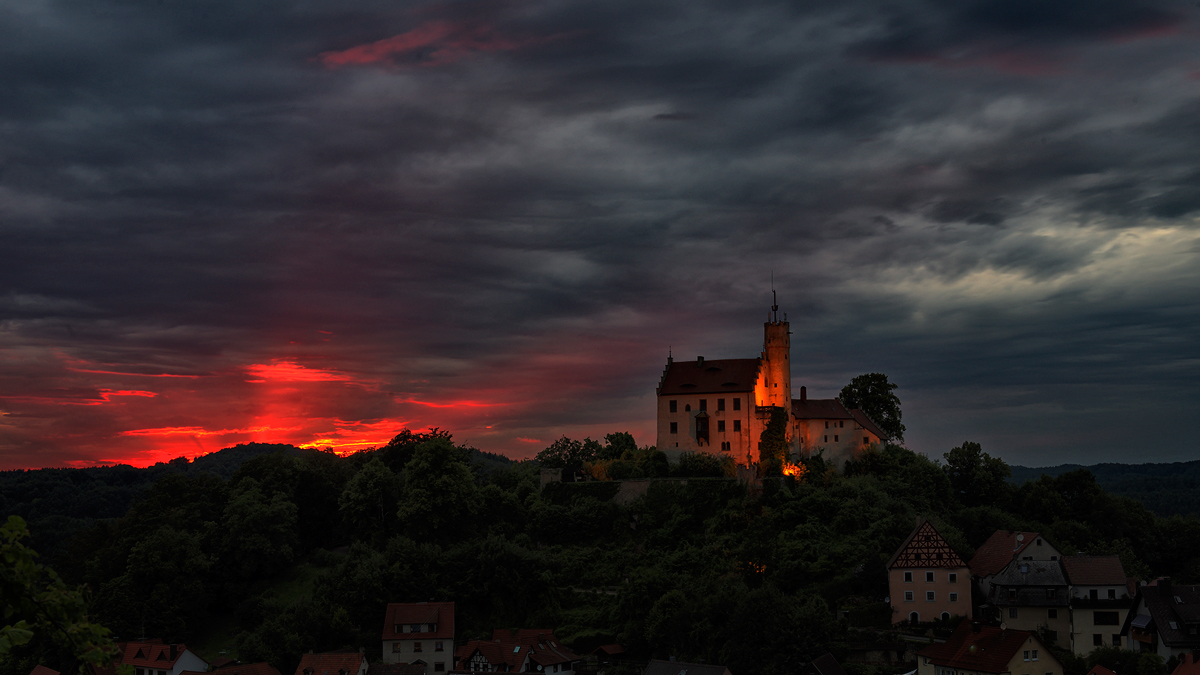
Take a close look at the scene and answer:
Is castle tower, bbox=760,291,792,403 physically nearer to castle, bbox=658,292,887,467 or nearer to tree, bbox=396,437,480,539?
castle, bbox=658,292,887,467

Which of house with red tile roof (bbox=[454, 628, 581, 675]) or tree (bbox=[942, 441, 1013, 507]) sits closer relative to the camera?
house with red tile roof (bbox=[454, 628, 581, 675])

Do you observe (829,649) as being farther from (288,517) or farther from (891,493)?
(288,517)

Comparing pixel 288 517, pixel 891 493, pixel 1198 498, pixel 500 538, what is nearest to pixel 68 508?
pixel 288 517

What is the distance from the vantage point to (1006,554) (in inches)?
2694

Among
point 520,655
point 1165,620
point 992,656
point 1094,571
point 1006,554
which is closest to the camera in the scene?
point 992,656

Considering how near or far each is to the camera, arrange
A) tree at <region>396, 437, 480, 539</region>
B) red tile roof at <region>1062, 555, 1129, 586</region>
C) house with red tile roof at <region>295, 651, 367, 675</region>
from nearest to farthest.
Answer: red tile roof at <region>1062, 555, 1129, 586</region> < house with red tile roof at <region>295, 651, 367, 675</region> < tree at <region>396, 437, 480, 539</region>

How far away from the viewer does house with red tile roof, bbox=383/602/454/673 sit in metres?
67.9

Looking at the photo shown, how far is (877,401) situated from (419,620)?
56805mm

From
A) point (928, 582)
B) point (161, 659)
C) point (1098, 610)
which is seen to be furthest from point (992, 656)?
point (161, 659)

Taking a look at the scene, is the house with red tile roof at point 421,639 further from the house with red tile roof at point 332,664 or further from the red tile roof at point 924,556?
the red tile roof at point 924,556

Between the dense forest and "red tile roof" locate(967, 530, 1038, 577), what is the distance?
161 centimetres

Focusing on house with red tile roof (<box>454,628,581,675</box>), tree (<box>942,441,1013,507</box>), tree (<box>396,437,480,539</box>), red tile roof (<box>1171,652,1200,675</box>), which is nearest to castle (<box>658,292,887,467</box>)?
tree (<box>942,441,1013,507</box>)

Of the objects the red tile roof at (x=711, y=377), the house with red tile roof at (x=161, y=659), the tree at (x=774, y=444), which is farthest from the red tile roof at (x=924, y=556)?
the house with red tile roof at (x=161, y=659)

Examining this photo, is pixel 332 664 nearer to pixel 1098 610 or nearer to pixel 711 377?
pixel 711 377
